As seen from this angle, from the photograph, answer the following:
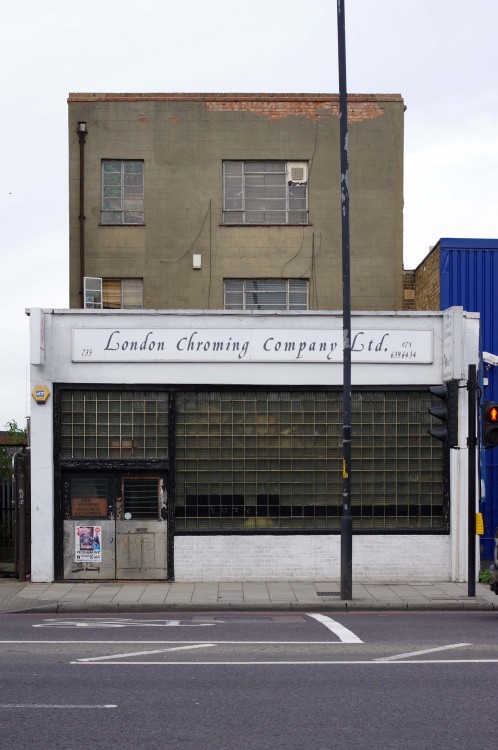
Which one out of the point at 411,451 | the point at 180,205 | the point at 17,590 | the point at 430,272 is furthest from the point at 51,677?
the point at 180,205

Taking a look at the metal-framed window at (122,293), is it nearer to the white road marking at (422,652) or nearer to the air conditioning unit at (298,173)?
the air conditioning unit at (298,173)

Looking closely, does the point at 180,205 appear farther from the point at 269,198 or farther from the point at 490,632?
the point at 490,632

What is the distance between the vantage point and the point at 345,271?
1614 cm

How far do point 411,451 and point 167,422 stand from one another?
15.6ft

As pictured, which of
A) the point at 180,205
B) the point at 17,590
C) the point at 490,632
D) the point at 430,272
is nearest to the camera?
the point at 490,632

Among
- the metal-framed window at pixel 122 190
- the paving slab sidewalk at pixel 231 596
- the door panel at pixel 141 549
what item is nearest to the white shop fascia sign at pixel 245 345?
the door panel at pixel 141 549

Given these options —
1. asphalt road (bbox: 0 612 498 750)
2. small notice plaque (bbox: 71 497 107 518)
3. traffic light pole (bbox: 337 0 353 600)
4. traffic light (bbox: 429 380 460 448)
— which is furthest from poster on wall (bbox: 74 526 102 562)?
traffic light (bbox: 429 380 460 448)

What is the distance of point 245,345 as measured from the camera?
18.8 meters

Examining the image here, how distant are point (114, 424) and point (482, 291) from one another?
8034 millimetres

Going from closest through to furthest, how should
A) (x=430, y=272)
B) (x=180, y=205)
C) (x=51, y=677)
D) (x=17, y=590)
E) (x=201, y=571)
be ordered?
(x=51, y=677)
(x=17, y=590)
(x=201, y=571)
(x=430, y=272)
(x=180, y=205)

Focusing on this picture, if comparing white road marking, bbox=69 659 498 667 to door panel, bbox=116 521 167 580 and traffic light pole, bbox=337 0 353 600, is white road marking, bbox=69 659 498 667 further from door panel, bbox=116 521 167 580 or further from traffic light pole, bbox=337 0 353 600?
door panel, bbox=116 521 167 580

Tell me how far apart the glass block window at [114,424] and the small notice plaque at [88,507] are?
0.84m

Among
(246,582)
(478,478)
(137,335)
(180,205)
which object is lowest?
(246,582)

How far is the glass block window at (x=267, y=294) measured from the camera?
24297 millimetres
